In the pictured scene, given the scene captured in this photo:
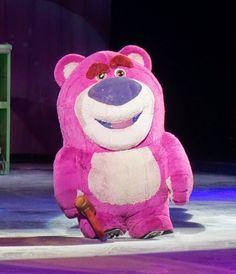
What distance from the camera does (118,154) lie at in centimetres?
642

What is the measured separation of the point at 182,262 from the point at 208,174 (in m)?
7.69

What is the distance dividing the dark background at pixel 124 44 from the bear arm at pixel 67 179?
971 centimetres

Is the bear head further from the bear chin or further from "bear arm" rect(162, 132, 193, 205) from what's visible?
"bear arm" rect(162, 132, 193, 205)

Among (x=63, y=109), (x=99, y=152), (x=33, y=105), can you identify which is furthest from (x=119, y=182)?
(x=33, y=105)

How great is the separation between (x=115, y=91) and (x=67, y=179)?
2.67 ft

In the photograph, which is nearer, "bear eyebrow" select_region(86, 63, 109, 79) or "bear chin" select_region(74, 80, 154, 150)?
"bear chin" select_region(74, 80, 154, 150)

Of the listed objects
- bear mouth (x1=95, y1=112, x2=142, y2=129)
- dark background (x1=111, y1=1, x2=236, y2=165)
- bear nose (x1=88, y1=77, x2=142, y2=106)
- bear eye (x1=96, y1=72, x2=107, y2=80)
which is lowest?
dark background (x1=111, y1=1, x2=236, y2=165)

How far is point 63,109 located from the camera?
6.53 metres

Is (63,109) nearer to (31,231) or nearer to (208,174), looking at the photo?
(31,231)

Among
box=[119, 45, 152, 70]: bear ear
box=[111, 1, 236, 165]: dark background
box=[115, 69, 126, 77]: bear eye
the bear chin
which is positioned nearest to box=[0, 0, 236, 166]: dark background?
box=[111, 1, 236, 165]: dark background

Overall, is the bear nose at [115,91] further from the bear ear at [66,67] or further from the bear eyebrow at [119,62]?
the bear ear at [66,67]

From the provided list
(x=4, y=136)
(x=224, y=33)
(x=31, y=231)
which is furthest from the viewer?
(x=224, y=33)

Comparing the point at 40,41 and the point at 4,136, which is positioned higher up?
the point at 40,41

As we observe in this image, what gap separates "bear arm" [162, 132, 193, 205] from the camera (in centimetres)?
638
